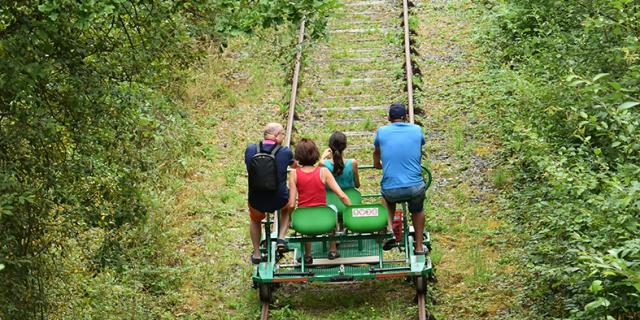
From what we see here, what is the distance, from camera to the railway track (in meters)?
15.8

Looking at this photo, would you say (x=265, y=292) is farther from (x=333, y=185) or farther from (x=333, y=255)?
Answer: (x=333, y=185)

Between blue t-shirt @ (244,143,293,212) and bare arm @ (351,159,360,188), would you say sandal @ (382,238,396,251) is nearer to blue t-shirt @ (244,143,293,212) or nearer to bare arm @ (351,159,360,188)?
bare arm @ (351,159,360,188)

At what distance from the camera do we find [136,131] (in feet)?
31.1

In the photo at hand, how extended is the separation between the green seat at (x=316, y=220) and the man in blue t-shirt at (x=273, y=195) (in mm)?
330

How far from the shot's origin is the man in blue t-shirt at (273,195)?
33.8ft

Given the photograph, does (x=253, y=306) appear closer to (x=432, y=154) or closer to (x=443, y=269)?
(x=443, y=269)

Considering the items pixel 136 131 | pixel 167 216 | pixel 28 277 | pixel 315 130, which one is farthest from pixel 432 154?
pixel 28 277

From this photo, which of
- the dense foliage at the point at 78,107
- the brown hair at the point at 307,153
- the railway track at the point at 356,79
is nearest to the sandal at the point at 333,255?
the brown hair at the point at 307,153

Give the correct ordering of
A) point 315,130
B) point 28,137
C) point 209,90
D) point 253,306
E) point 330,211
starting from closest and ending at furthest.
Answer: point 28,137, point 330,211, point 253,306, point 315,130, point 209,90

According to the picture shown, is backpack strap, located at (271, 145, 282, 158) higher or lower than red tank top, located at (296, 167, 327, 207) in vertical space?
higher

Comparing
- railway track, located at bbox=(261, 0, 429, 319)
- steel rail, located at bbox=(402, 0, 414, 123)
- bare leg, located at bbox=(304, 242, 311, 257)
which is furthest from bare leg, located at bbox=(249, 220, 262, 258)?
steel rail, located at bbox=(402, 0, 414, 123)

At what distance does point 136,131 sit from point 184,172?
5597mm

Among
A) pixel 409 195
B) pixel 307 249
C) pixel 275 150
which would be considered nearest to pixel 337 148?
pixel 275 150

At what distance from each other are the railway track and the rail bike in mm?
3013
